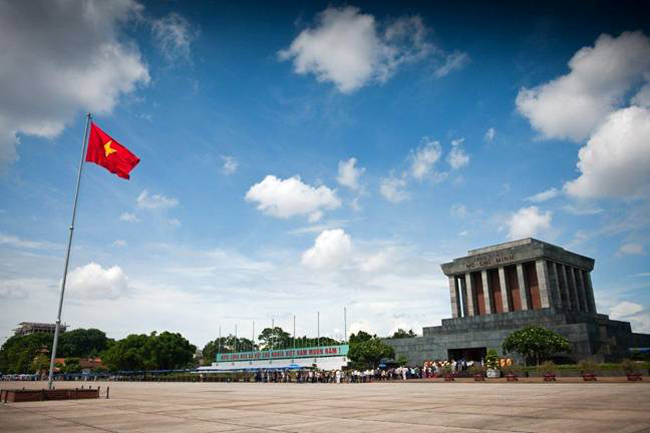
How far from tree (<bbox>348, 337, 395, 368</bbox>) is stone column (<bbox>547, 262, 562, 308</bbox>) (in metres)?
22.4

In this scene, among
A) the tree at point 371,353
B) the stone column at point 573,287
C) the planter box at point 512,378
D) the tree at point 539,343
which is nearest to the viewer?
the planter box at point 512,378

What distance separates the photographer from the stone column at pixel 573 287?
65.2 meters

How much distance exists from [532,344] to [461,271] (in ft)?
77.8

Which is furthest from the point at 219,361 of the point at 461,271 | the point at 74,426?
the point at 74,426

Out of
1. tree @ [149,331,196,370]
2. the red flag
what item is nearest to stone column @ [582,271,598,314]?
the red flag

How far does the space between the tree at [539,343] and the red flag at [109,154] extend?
39967mm

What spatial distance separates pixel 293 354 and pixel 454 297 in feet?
107

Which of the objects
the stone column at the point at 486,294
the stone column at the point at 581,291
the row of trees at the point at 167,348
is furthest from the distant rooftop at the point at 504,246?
the row of trees at the point at 167,348

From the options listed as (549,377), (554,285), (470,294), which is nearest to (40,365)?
(470,294)

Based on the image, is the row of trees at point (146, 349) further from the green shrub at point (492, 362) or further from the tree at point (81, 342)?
the green shrub at point (492, 362)

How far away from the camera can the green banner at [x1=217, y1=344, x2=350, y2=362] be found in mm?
74188

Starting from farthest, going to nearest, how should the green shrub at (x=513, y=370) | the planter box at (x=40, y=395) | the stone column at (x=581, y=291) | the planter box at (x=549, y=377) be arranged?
1. the stone column at (x=581, y=291)
2. the green shrub at (x=513, y=370)
3. the planter box at (x=549, y=377)
4. the planter box at (x=40, y=395)

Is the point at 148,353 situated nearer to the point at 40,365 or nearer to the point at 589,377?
the point at 40,365

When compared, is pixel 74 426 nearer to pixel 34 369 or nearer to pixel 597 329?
pixel 597 329
